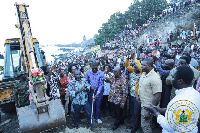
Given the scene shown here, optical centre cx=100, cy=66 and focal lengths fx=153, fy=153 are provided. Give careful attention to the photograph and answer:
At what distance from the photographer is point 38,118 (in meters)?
3.00

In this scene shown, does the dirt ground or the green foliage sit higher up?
the green foliage

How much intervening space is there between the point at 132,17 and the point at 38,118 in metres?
40.3

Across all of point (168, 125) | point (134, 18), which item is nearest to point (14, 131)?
point (168, 125)

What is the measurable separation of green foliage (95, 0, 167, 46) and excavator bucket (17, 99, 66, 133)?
37.3m

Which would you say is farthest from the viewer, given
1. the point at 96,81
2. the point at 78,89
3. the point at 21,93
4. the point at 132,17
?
the point at 132,17

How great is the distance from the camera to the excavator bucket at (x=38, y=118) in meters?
2.96

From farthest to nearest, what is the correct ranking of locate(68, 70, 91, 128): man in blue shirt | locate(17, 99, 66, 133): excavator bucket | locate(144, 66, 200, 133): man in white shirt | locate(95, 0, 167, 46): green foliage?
1. locate(95, 0, 167, 46): green foliage
2. locate(68, 70, 91, 128): man in blue shirt
3. locate(17, 99, 66, 133): excavator bucket
4. locate(144, 66, 200, 133): man in white shirt

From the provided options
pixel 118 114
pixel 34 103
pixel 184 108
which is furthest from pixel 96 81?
pixel 184 108

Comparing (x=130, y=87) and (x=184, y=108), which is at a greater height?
(x=184, y=108)

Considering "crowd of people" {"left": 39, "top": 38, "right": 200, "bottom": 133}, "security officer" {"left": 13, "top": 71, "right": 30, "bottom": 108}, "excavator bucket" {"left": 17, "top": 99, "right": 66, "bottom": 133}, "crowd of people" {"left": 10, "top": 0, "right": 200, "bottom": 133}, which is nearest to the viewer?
"crowd of people" {"left": 10, "top": 0, "right": 200, "bottom": 133}

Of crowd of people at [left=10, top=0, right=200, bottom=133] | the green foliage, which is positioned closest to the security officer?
crowd of people at [left=10, top=0, right=200, bottom=133]

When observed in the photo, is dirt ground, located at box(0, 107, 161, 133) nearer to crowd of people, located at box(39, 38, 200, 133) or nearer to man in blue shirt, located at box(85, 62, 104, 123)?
crowd of people, located at box(39, 38, 200, 133)

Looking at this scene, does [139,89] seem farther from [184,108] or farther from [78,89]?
[78,89]

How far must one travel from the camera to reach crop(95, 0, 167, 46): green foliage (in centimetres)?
3759
